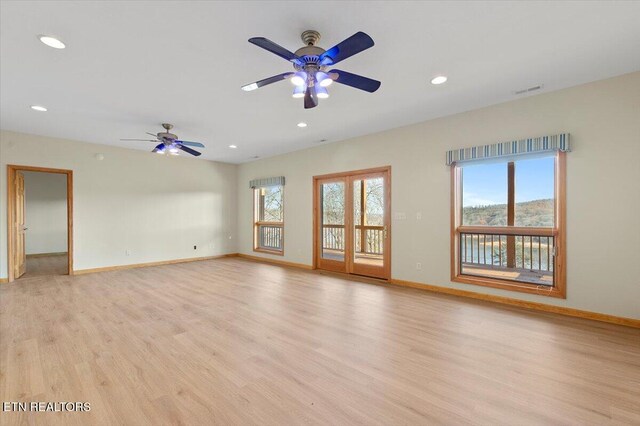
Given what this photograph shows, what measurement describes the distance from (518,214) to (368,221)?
2.55 meters

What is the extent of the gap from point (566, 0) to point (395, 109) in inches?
89.9

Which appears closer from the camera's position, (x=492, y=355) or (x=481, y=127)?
(x=492, y=355)

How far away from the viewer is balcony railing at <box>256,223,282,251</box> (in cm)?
774

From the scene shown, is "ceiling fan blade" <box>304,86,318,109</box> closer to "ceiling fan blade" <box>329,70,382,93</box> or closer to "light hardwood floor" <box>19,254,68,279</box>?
"ceiling fan blade" <box>329,70,382,93</box>

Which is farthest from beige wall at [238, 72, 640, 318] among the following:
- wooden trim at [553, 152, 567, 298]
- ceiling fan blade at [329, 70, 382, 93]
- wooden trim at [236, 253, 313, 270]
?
ceiling fan blade at [329, 70, 382, 93]

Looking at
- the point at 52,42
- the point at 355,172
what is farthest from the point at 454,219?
the point at 52,42

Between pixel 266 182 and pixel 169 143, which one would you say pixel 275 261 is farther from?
pixel 169 143

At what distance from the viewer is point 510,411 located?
1.80m

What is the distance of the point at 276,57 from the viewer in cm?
283

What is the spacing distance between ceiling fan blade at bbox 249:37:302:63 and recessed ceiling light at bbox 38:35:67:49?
1972 mm

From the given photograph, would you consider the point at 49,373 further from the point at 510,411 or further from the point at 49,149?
the point at 49,149

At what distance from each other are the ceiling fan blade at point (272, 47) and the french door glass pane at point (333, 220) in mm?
3968

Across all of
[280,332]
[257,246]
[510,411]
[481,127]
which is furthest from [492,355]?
[257,246]

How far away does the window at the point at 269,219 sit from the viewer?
300 inches
